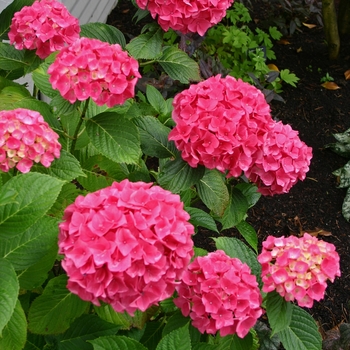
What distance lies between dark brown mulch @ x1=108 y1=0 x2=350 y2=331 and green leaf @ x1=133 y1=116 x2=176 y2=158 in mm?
1429

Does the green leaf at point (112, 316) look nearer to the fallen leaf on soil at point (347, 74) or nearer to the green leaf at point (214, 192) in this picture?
the green leaf at point (214, 192)

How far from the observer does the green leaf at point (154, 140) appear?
5.93ft

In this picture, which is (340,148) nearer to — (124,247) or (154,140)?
(154,140)

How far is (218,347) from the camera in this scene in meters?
1.54

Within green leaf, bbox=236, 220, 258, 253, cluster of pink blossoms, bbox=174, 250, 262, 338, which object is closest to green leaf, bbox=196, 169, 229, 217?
green leaf, bbox=236, 220, 258, 253

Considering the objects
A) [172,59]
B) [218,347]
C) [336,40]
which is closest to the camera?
[218,347]

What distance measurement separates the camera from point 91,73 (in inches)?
59.7

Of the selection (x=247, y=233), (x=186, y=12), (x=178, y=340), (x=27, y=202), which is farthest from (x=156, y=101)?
(x=178, y=340)

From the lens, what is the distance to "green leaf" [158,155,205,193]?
1.70 m

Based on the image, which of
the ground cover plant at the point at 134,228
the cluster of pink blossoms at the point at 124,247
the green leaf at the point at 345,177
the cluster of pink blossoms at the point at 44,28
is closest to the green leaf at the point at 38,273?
the ground cover plant at the point at 134,228

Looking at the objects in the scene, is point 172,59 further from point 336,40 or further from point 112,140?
point 336,40

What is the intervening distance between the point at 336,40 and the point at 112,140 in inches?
136

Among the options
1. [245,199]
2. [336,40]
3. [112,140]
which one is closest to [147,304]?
[112,140]

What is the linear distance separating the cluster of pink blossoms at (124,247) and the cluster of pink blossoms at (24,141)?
0.92 feet
